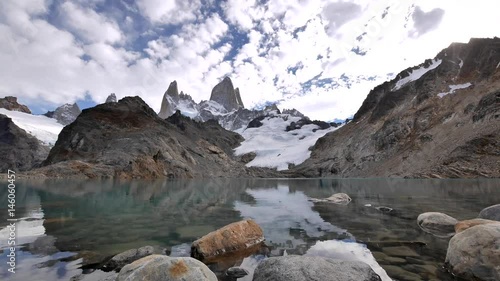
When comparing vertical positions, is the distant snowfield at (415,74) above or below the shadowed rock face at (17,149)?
above

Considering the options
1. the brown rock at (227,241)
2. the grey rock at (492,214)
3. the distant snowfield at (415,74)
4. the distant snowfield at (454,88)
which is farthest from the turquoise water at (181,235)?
the distant snowfield at (415,74)

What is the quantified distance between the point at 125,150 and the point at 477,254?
361 feet

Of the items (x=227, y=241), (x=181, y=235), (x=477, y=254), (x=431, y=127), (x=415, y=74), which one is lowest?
(x=181, y=235)

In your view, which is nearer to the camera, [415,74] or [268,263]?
[268,263]

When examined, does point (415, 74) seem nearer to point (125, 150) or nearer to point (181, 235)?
point (125, 150)

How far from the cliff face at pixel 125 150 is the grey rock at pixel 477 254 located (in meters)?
95.7

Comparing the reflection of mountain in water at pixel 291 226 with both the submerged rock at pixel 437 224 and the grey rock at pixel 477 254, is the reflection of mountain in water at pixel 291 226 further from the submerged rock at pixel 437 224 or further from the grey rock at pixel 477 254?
the grey rock at pixel 477 254

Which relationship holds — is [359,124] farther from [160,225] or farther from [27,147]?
[27,147]

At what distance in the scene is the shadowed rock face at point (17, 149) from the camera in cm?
15300

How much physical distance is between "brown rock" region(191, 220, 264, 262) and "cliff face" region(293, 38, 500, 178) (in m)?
89.5

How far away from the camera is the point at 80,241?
1598 cm

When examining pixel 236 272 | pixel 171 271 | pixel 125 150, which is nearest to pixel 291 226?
pixel 236 272

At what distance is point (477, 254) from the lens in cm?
1060

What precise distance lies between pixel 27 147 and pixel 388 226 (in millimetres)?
193891
